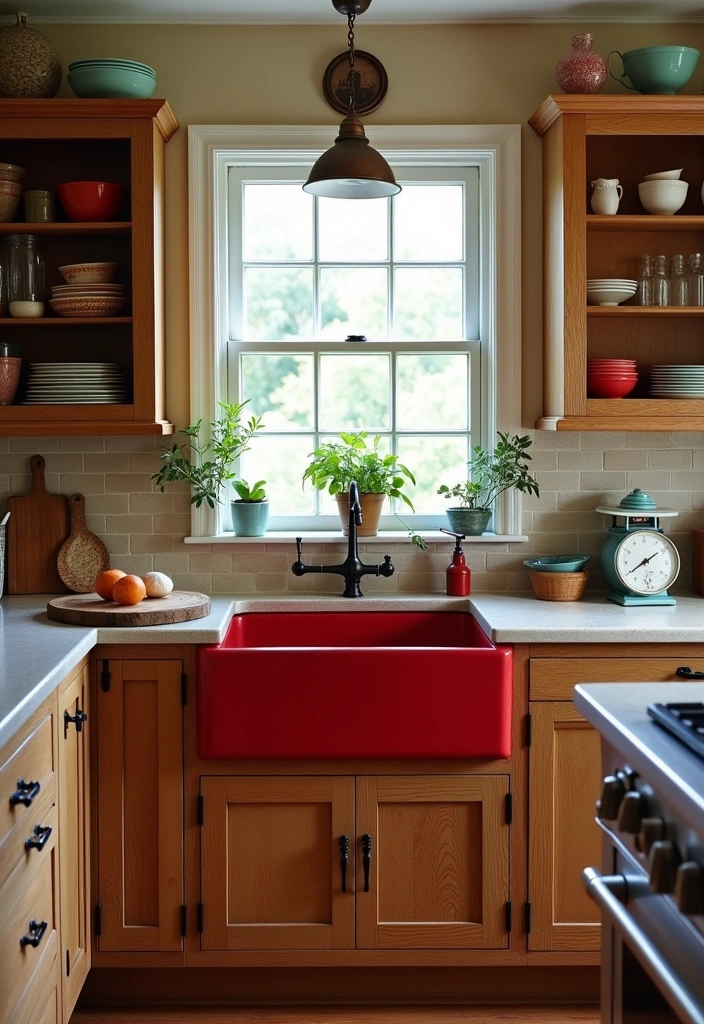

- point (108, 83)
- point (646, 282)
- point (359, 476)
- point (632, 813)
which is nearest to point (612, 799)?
point (632, 813)

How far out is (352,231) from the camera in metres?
3.62

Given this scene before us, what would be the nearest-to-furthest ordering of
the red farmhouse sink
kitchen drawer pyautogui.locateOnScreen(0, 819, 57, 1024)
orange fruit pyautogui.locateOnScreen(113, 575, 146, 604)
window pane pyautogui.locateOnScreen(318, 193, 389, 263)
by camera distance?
kitchen drawer pyautogui.locateOnScreen(0, 819, 57, 1024), the red farmhouse sink, orange fruit pyautogui.locateOnScreen(113, 575, 146, 604), window pane pyautogui.locateOnScreen(318, 193, 389, 263)

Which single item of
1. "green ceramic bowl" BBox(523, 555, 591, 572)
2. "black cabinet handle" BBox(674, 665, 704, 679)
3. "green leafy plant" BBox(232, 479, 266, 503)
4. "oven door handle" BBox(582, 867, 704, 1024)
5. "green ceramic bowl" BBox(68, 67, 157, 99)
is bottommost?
"oven door handle" BBox(582, 867, 704, 1024)

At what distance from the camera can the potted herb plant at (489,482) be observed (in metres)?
3.48

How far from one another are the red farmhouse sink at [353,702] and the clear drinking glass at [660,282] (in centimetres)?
132

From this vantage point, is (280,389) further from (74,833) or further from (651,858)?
(651,858)

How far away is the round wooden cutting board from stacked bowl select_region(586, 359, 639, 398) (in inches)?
55.0

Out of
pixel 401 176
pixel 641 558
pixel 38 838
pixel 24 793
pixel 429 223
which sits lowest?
pixel 38 838

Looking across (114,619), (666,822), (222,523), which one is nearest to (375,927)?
(114,619)

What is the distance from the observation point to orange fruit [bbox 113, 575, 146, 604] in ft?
9.89

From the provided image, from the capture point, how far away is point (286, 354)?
362cm

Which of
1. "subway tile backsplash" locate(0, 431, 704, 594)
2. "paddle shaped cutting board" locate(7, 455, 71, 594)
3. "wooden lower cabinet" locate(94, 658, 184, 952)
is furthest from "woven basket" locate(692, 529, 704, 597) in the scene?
"paddle shaped cutting board" locate(7, 455, 71, 594)

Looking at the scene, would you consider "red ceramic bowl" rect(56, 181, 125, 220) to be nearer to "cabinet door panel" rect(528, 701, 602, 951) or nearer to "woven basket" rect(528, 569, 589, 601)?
"woven basket" rect(528, 569, 589, 601)

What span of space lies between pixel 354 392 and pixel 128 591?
111cm
